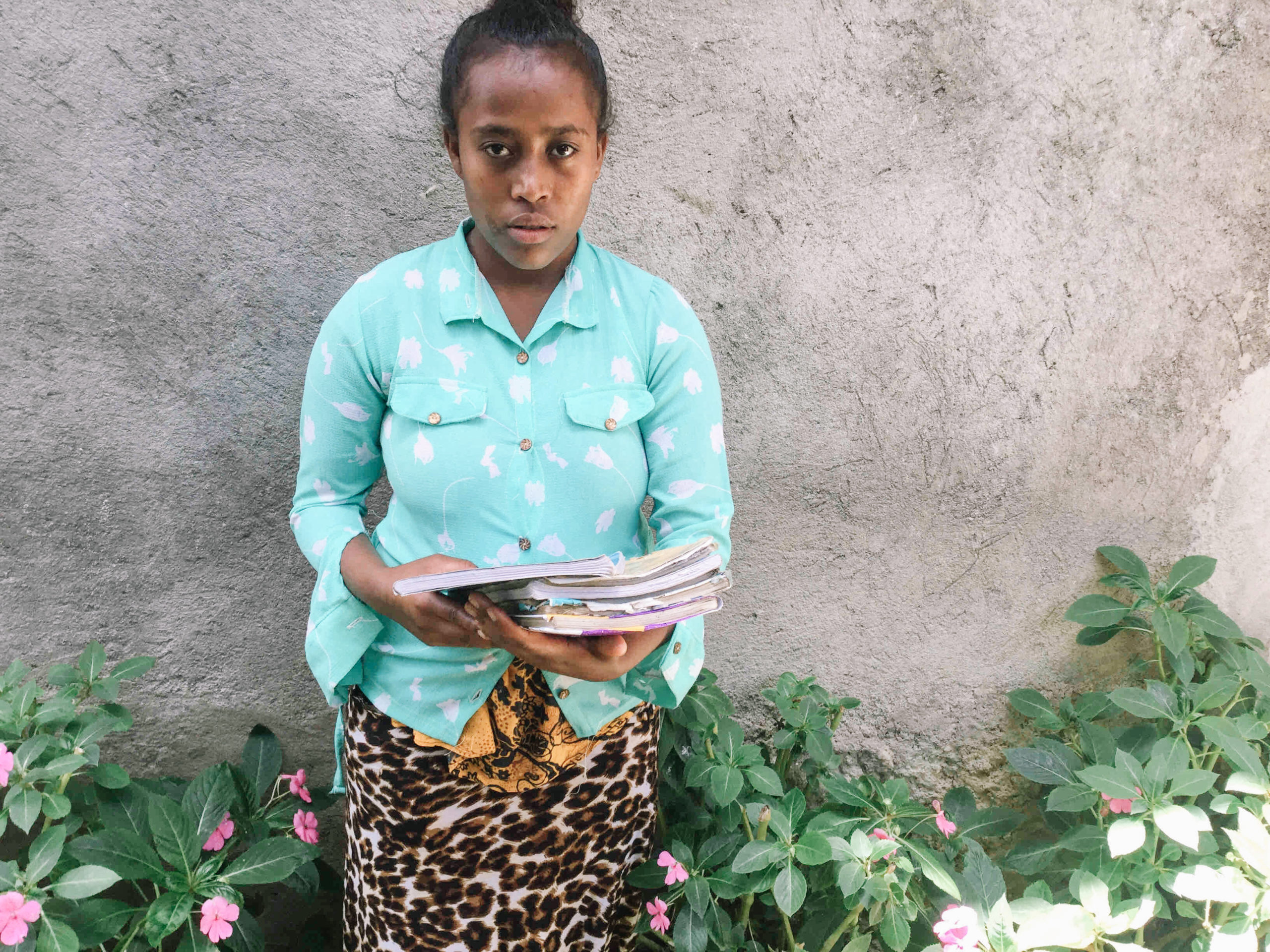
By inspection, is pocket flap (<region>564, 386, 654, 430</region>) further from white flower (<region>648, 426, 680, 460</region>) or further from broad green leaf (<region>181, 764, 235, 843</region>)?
broad green leaf (<region>181, 764, 235, 843</region>)

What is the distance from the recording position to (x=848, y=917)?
1.94 meters

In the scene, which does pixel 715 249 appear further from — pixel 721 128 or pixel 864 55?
pixel 864 55

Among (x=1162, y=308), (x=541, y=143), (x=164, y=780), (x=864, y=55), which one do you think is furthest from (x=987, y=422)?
(x=164, y=780)

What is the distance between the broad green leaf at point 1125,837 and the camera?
163cm

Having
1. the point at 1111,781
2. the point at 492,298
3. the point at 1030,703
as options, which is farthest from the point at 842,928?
the point at 492,298

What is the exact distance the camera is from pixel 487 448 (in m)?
1.50

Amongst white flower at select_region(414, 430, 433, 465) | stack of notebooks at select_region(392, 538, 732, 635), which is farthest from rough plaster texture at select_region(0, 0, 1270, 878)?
stack of notebooks at select_region(392, 538, 732, 635)

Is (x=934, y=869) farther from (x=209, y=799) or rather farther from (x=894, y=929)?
(x=209, y=799)

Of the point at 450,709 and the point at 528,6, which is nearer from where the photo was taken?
the point at 528,6

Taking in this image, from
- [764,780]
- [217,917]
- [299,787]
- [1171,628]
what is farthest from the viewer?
[1171,628]

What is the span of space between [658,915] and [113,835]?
1179 mm

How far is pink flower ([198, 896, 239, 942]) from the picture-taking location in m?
1.70

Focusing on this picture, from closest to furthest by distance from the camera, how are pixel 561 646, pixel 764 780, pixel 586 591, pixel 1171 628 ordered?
pixel 586 591 < pixel 561 646 < pixel 764 780 < pixel 1171 628

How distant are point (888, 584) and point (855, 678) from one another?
11.8 inches
